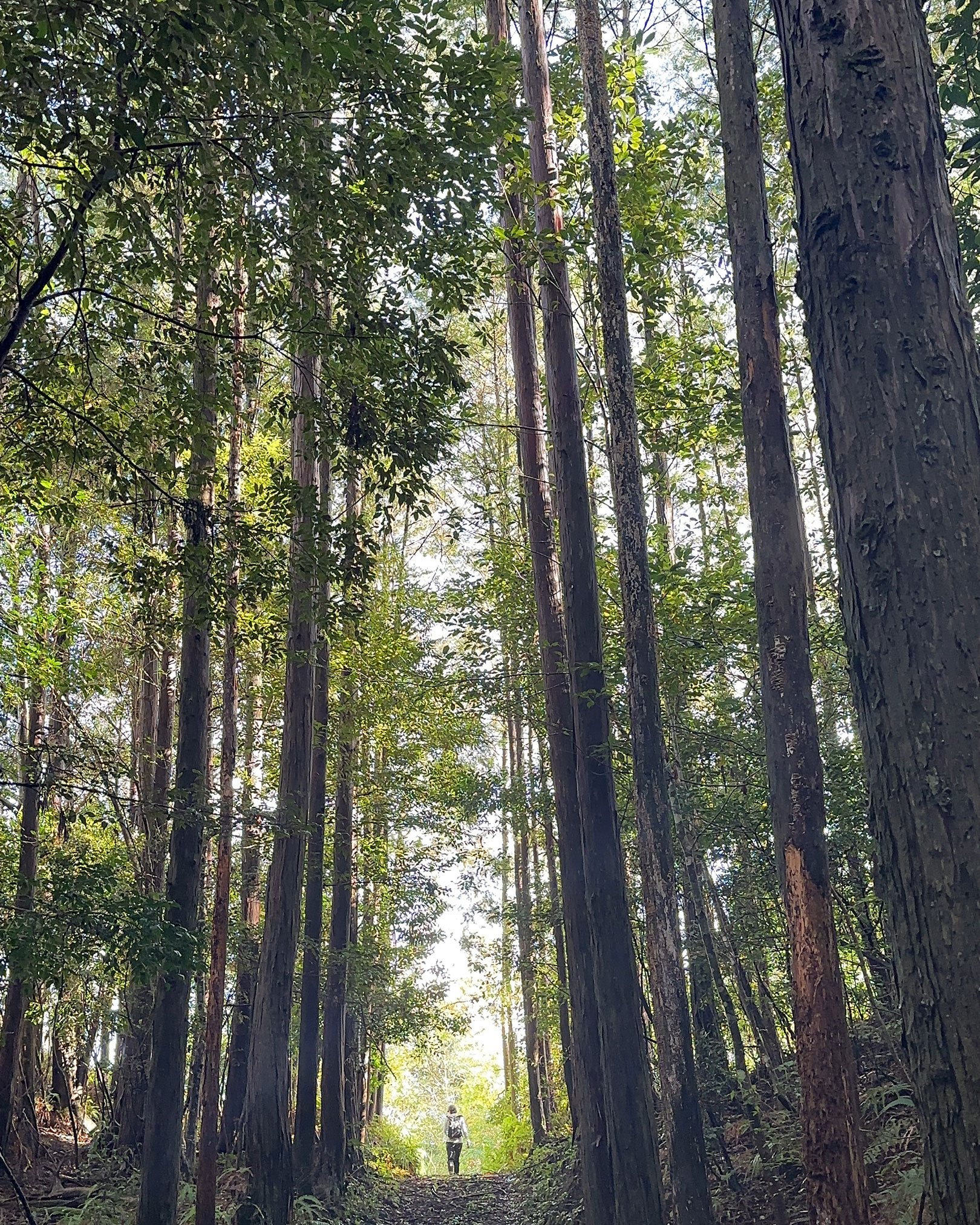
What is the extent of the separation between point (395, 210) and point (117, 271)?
1823mm

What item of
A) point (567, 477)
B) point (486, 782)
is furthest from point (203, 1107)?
point (567, 477)

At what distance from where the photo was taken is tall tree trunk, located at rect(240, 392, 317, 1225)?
977 cm

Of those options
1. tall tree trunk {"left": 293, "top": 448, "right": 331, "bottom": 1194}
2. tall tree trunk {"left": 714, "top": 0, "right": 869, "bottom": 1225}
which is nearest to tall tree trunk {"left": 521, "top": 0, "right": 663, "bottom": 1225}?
tall tree trunk {"left": 714, "top": 0, "right": 869, "bottom": 1225}

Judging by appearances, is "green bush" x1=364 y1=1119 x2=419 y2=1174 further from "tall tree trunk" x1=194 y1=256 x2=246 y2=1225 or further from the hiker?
"tall tree trunk" x1=194 y1=256 x2=246 y2=1225

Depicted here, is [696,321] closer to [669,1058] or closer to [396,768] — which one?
[396,768]

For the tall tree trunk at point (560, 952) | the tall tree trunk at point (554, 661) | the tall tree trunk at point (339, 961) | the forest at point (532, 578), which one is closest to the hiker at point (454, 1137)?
the forest at point (532, 578)

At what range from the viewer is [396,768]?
19734mm

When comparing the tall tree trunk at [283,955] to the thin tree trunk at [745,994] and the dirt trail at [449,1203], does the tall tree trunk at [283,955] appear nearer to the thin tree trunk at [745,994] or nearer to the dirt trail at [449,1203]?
the dirt trail at [449,1203]

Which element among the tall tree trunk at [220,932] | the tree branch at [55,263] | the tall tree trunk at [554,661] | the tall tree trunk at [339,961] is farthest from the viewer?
the tall tree trunk at [339,961]

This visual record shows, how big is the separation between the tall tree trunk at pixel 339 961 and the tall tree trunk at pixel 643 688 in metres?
7.13

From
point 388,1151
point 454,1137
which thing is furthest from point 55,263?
point 454,1137

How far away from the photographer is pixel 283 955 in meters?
10.7

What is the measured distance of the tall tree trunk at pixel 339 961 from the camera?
1418 cm

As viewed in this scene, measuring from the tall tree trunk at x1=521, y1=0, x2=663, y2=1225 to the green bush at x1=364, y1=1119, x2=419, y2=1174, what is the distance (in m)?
13.5
